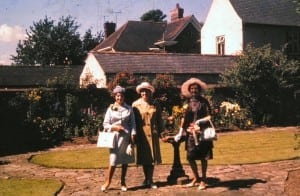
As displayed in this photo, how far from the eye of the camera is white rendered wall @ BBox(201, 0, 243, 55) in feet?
115

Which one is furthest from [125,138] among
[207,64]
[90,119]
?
[207,64]

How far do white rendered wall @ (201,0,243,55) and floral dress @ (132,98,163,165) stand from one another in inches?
1001

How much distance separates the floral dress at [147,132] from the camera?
8.86 m

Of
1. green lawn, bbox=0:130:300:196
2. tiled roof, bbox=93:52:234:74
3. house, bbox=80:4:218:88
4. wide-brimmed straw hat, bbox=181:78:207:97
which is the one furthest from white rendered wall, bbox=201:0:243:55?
wide-brimmed straw hat, bbox=181:78:207:97

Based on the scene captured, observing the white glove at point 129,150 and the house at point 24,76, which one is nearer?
the white glove at point 129,150

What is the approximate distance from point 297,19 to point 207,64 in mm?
12074

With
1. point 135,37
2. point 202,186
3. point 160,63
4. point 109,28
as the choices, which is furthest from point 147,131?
point 109,28

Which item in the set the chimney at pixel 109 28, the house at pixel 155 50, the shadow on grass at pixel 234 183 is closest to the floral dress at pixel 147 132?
the shadow on grass at pixel 234 183

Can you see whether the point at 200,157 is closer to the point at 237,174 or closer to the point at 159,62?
the point at 237,174

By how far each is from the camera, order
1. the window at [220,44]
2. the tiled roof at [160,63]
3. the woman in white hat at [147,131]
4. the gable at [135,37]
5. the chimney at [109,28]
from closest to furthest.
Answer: the woman in white hat at [147,131] < the tiled roof at [160,63] < the window at [220,44] < the gable at [135,37] < the chimney at [109,28]

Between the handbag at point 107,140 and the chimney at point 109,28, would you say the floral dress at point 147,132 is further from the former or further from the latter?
the chimney at point 109,28

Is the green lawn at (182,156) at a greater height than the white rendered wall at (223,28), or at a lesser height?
lesser

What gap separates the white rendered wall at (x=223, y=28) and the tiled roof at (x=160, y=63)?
18.5 feet

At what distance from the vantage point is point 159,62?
26859mm
